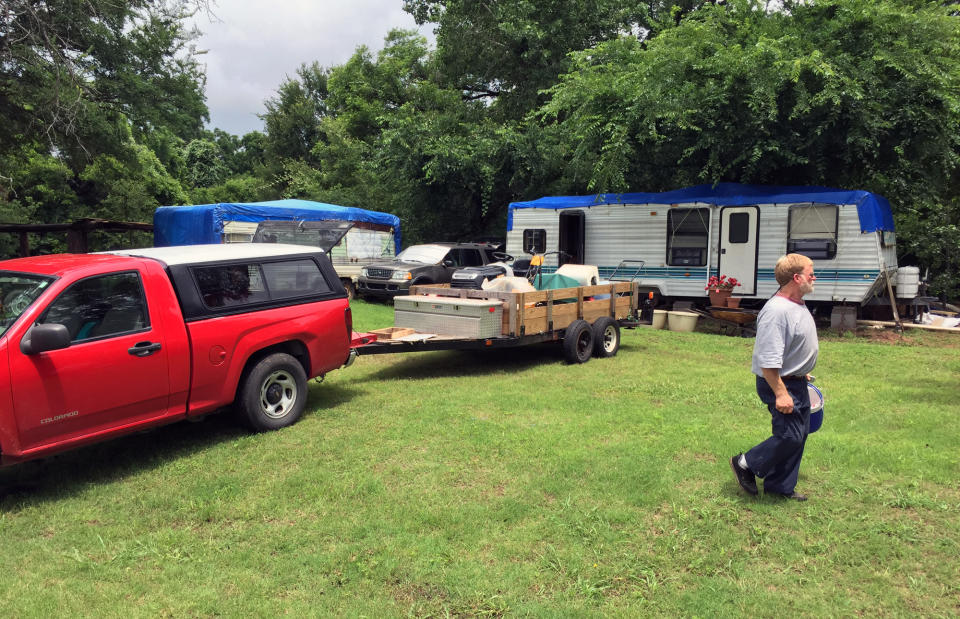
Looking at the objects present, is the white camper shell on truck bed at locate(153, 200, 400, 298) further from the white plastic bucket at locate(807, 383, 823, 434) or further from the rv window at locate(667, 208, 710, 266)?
the white plastic bucket at locate(807, 383, 823, 434)

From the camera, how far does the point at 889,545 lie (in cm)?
409

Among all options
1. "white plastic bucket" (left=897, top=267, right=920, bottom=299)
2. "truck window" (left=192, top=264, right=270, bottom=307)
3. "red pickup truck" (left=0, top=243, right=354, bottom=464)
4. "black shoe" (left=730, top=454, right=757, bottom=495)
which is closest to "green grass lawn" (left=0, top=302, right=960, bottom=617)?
"black shoe" (left=730, top=454, right=757, bottom=495)

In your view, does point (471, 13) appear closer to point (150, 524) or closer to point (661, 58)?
point (661, 58)

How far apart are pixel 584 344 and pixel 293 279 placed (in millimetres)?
4800

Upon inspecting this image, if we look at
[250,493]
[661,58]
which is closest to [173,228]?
[661,58]

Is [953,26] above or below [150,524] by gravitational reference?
above

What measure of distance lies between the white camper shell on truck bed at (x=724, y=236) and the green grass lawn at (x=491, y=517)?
21.1ft

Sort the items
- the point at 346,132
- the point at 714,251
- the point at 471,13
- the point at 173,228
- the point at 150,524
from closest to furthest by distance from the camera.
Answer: the point at 150,524 < the point at 714,251 < the point at 173,228 < the point at 471,13 < the point at 346,132

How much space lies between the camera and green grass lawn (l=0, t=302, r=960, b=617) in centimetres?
360

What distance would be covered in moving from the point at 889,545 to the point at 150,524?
15.1 feet

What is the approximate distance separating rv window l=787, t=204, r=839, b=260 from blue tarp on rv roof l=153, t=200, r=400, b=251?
11.7 meters

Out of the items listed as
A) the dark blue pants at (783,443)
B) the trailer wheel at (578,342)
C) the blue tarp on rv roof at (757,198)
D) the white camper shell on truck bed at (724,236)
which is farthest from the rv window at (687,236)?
the dark blue pants at (783,443)

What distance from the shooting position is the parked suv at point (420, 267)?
16484 mm

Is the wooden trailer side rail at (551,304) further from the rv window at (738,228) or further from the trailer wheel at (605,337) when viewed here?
the rv window at (738,228)
